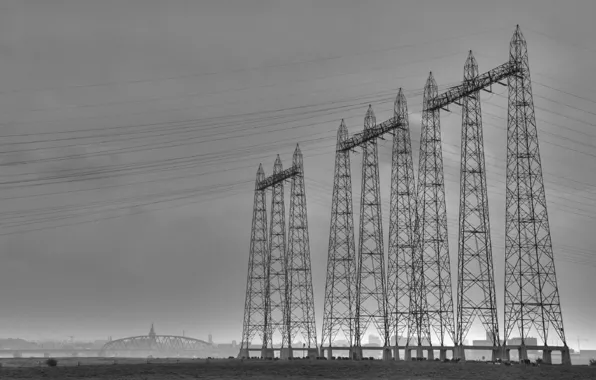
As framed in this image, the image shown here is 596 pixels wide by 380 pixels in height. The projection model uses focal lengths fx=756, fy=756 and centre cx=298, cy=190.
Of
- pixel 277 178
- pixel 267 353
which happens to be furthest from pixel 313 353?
pixel 277 178

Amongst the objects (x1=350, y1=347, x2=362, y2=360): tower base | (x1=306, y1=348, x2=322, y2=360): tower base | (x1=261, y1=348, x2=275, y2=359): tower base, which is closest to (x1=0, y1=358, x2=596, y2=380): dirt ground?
(x1=350, y1=347, x2=362, y2=360): tower base

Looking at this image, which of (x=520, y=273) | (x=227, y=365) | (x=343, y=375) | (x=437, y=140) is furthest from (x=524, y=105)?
(x=227, y=365)

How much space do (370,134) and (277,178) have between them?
53.8 ft

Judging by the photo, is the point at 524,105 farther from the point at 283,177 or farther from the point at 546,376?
the point at 283,177

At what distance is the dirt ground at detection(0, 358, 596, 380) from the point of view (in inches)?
2292

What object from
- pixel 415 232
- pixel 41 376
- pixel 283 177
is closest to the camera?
pixel 41 376

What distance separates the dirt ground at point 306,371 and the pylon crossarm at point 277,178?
32.8 m

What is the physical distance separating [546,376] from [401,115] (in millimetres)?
36128

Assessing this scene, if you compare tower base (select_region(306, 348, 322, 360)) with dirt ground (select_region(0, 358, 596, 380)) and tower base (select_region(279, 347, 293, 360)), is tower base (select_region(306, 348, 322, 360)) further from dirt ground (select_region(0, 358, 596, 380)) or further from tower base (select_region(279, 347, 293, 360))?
dirt ground (select_region(0, 358, 596, 380))

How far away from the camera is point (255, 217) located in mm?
101938

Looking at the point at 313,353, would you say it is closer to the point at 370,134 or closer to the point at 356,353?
the point at 356,353

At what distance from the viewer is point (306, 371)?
6656 centimetres

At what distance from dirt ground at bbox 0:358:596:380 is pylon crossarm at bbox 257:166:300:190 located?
3277 centimetres

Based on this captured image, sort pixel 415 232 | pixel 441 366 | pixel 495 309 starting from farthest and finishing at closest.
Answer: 1. pixel 415 232
2. pixel 495 309
3. pixel 441 366
